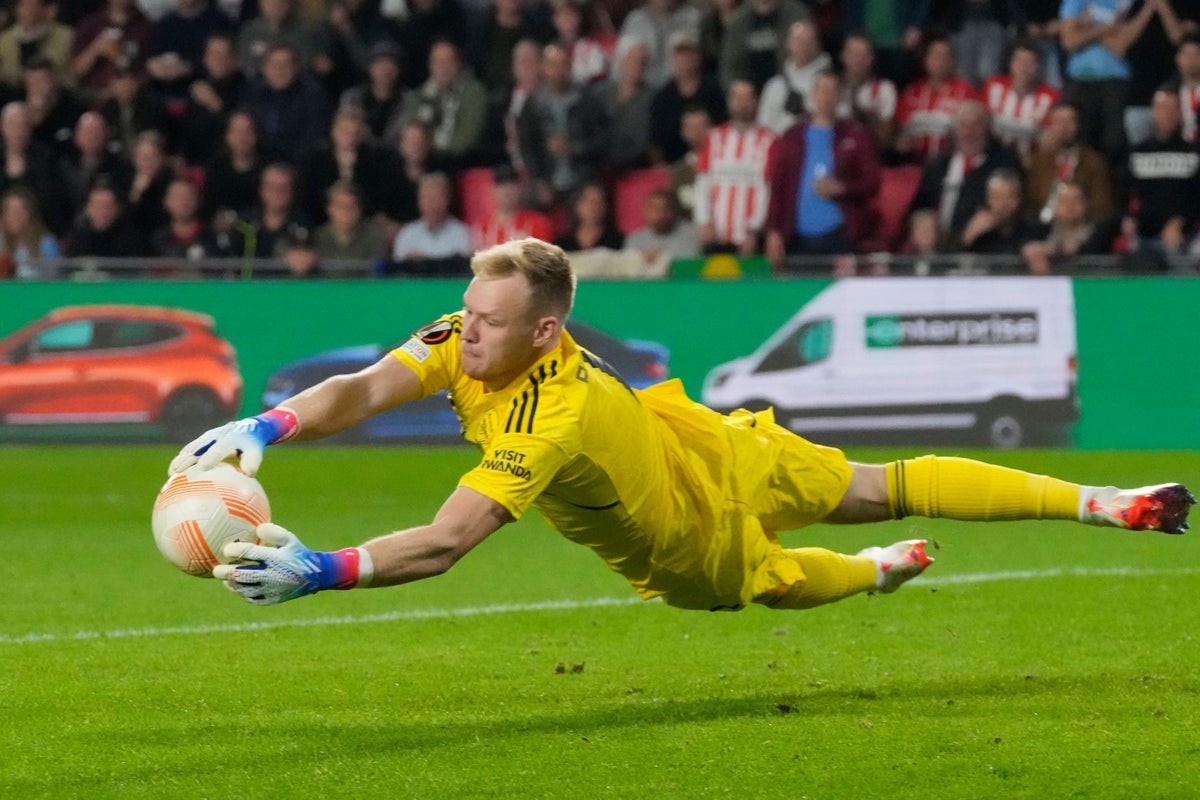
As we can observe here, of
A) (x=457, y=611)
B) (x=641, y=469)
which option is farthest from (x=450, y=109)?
(x=641, y=469)

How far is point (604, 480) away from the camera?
5500 millimetres

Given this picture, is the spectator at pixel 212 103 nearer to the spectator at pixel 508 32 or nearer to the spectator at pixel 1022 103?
the spectator at pixel 508 32

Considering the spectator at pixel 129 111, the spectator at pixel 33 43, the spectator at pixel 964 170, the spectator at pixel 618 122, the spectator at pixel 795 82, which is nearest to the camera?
the spectator at pixel 964 170

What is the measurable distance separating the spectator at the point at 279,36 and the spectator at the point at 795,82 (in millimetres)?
4833

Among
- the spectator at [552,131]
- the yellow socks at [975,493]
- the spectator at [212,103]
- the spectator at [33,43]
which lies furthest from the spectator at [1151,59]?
the yellow socks at [975,493]

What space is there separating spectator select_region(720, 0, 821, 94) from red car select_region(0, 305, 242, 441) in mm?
5505

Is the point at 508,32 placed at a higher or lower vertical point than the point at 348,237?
higher

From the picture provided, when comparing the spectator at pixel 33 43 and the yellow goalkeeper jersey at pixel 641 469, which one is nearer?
the yellow goalkeeper jersey at pixel 641 469

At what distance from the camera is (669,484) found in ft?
19.0

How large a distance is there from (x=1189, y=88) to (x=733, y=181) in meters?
3.96

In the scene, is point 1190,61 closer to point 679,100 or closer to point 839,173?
point 839,173

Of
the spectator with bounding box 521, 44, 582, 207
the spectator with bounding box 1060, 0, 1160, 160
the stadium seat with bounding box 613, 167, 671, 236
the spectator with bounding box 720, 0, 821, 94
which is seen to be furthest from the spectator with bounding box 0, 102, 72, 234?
the spectator with bounding box 1060, 0, 1160, 160

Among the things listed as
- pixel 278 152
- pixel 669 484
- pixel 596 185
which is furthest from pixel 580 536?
pixel 278 152

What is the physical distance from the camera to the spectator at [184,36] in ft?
61.7
